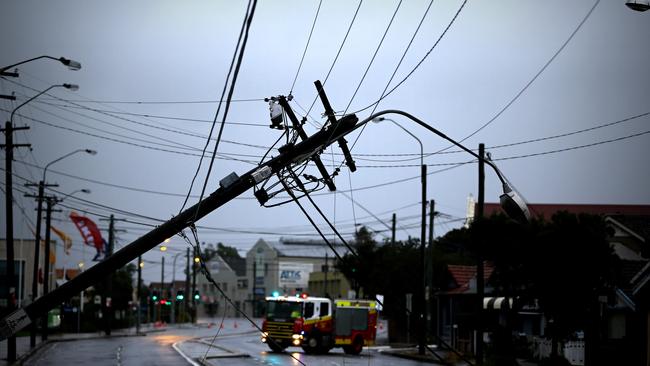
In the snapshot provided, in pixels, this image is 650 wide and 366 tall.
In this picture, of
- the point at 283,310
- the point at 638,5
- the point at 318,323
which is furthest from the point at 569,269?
the point at 638,5

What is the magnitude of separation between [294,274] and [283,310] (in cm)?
8862

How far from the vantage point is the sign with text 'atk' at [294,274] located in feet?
434

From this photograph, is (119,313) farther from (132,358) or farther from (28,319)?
(28,319)

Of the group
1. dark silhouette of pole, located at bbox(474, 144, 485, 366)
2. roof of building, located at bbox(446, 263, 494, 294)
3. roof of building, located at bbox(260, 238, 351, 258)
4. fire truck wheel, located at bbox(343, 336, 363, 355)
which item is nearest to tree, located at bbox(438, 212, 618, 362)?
dark silhouette of pole, located at bbox(474, 144, 485, 366)

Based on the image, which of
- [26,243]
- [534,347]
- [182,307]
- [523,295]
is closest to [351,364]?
[523,295]

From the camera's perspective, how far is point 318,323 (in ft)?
146

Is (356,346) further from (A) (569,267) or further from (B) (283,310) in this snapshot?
(A) (569,267)

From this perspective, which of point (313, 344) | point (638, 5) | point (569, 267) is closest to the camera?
point (638, 5)

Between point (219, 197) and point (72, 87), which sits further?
point (72, 87)

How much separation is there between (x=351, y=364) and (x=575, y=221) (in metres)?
10.2

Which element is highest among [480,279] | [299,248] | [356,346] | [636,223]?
[299,248]

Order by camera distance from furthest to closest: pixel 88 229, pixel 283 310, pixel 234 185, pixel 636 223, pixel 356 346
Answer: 1. pixel 88 229
2. pixel 356 346
3. pixel 283 310
4. pixel 636 223
5. pixel 234 185

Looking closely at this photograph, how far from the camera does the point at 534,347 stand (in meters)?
41.2

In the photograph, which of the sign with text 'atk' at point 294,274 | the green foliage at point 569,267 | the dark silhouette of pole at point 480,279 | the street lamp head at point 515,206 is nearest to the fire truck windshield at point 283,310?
the dark silhouette of pole at point 480,279
